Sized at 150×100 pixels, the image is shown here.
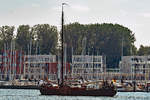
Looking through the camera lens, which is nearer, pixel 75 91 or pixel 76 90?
pixel 75 91

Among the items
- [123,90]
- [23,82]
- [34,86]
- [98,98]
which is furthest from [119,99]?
[23,82]

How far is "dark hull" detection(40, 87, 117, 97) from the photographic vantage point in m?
117

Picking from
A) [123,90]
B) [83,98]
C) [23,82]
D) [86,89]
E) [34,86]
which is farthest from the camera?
[23,82]

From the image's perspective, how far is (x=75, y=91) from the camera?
11850 centimetres

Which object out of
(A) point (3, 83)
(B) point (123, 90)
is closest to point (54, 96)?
(B) point (123, 90)

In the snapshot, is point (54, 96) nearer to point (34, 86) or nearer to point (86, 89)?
point (86, 89)

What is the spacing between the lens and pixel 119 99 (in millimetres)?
117062

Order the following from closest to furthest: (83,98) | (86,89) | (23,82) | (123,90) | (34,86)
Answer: (83,98)
(86,89)
(123,90)
(34,86)
(23,82)

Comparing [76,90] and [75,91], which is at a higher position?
[76,90]

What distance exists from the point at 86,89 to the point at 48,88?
23.3 feet

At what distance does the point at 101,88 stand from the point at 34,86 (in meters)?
57.4

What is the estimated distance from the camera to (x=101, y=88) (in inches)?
4808

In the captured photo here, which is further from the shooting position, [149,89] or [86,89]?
[149,89]

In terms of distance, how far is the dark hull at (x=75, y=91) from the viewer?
385ft
